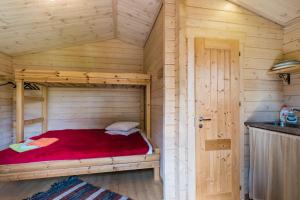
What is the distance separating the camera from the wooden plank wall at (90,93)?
3436 mm

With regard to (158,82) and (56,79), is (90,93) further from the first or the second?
(158,82)

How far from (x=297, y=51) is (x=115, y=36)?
3.24 metres

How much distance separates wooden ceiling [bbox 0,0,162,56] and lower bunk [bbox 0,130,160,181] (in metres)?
1.76

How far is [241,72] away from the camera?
192cm

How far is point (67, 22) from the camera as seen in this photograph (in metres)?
2.52

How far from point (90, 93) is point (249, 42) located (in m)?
3.17

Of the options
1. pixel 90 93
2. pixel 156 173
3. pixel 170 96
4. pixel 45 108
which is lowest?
pixel 156 173

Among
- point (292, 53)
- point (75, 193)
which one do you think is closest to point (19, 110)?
point (75, 193)

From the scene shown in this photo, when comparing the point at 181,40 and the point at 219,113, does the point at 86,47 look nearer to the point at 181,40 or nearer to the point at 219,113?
the point at 181,40

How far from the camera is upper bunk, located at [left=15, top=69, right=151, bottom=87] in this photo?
243 centimetres

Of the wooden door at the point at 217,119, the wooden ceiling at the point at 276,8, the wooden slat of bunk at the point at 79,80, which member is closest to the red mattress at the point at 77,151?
the wooden door at the point at 217,119

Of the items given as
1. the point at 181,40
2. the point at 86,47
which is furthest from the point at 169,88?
the point at 86,47

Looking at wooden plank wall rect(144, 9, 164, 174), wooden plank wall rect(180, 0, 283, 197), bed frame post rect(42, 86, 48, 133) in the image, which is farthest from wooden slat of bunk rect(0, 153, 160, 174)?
bed frame post rect(42, 86, 48, 133)

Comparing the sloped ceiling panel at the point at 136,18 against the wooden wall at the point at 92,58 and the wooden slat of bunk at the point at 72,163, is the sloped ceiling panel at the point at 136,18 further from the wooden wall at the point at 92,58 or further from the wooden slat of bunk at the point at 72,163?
the wooden slat of bunk at the point at 72,163
